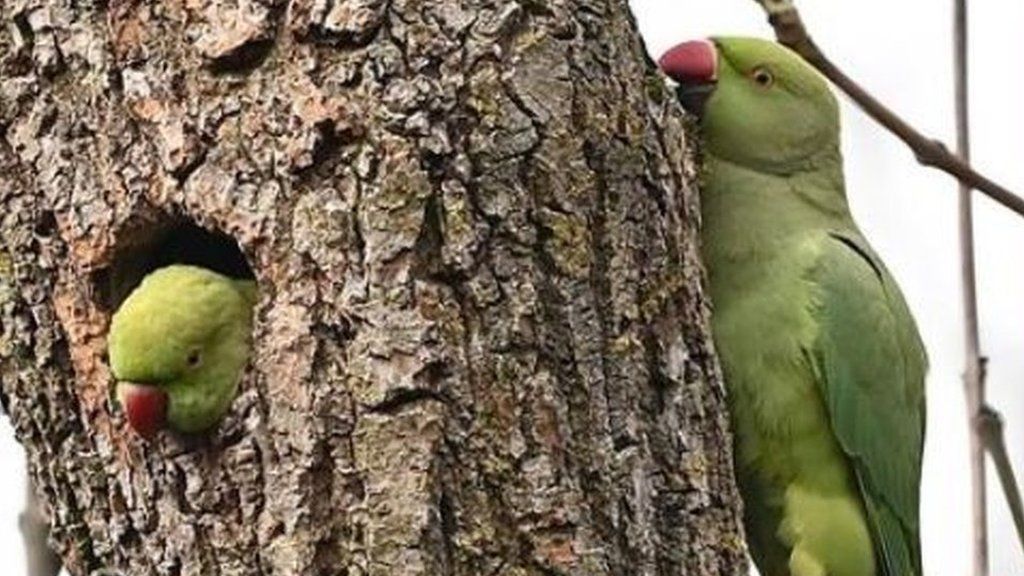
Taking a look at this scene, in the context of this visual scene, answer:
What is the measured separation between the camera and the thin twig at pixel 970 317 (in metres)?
2.16

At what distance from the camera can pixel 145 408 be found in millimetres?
2186

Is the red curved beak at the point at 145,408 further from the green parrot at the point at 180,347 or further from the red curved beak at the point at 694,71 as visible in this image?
the red curved beak at the point at 694,71

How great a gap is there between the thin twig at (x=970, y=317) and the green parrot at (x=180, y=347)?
89 centimetres

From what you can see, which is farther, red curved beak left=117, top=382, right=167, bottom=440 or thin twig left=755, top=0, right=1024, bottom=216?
red curved beak left=117, top=382, right=167, bottom=440

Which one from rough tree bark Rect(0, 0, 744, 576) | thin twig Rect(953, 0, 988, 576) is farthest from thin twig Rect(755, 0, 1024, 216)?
rough tree bark Rect(0, 0, 744, 576)

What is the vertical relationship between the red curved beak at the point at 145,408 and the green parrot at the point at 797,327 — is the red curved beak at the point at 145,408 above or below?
below

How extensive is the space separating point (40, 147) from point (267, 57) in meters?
0.33

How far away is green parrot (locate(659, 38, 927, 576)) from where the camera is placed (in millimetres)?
2867

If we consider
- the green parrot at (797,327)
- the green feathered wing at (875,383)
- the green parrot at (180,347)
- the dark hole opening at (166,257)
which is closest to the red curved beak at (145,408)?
the green parrot at (180,347)

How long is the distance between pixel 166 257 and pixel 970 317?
1043mm

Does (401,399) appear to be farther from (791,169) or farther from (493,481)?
(791,169)

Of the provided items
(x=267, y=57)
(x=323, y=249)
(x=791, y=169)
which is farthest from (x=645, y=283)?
(x=791, y=169)

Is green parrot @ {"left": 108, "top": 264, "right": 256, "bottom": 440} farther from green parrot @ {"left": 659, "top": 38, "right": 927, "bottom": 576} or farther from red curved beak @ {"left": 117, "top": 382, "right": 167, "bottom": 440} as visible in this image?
green parrot @ {"left": 659, "top": 38, "right": 927, "bottom": 576}

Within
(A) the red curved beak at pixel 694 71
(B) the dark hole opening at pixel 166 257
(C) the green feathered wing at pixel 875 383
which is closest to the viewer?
(B) the dark hole opening at pixel 166 257
